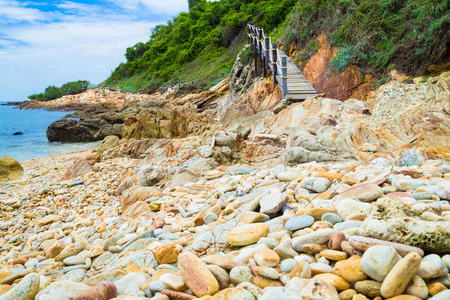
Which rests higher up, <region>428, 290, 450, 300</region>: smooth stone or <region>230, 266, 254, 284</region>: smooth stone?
<region>428, 290, 450, 300</region>: smooth stone

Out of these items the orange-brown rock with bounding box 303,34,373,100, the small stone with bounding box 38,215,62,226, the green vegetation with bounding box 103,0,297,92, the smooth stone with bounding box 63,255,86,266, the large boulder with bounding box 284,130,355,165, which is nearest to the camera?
the smooth stone with bounding box 63,255,86,266

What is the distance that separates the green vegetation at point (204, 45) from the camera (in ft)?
90.0

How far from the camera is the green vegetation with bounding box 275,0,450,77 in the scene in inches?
267

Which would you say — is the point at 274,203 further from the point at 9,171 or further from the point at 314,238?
the point at 9,171

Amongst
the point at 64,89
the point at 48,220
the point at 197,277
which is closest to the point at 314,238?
the point at 197,277

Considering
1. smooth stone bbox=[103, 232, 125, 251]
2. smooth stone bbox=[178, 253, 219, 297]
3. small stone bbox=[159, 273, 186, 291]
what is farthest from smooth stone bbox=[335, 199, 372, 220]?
smooth stone bbox=[103, 232, 125, 251]

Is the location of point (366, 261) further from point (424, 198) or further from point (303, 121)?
point (303, 121)

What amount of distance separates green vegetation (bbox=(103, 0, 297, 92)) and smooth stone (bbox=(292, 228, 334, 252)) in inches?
891

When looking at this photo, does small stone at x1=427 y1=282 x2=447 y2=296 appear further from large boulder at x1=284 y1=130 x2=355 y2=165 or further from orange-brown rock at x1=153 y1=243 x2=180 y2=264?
large boulder at x1=284 y1=130 x2=355 y2=165

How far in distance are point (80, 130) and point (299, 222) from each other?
73.7 ft

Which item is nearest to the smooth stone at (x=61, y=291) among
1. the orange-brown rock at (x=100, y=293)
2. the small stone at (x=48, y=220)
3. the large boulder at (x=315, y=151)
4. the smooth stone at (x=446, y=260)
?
the orange-brown rock at (x=100, y=293)

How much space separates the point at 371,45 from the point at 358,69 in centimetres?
82

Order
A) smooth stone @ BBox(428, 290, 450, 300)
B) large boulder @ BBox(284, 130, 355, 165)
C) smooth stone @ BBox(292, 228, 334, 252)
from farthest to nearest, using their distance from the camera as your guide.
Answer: large boulder @ BBox(284, 130, 355, 165) < smooth stone @ BBox(292, 228, 334, 252) < smooth stone @ BBox(428, 290, 450, 300)

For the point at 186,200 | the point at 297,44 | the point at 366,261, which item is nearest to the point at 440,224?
the point at 366,261
